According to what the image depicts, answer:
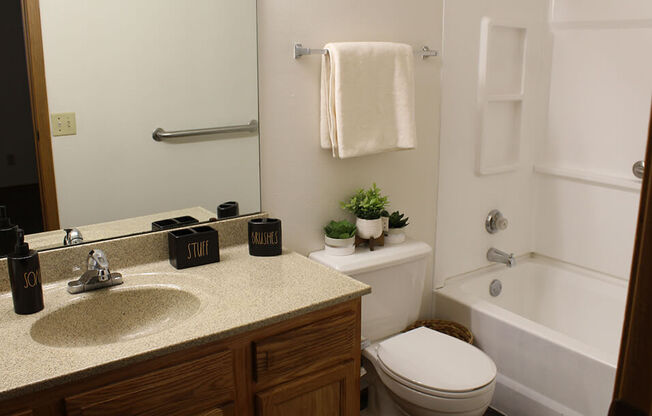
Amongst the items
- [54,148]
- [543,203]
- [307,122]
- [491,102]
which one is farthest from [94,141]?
[543,203]

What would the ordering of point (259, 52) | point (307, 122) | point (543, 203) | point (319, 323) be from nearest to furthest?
point (319, 323) → point (259, 52) → point (307, 122) → point (543, 203)

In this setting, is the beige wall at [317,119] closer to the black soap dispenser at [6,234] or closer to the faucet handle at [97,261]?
the faucet handle at [97,261]

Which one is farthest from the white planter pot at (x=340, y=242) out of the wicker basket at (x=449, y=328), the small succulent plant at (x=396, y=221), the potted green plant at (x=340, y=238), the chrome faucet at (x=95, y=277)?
the chrome faucet at (x=95, y=277)

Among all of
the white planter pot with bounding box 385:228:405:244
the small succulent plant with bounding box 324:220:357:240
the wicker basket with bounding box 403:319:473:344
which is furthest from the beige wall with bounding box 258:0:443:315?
the wicker basket with bounding box 403:319:473:344

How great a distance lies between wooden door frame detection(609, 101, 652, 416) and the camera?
46 cm

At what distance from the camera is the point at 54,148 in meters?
1.57

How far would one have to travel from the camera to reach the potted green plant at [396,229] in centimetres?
225

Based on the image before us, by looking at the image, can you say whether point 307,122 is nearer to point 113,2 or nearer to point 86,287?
point 113,2

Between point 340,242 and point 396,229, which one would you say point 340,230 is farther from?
point 396,229

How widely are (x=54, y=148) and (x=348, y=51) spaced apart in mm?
966

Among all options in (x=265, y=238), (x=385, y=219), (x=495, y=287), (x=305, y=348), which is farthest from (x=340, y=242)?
(x=495, y=287)

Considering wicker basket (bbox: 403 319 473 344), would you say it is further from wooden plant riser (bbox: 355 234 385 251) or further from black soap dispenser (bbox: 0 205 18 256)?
black soap dispenser (bbox: 0 205 18 256)

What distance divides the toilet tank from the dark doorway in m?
0.95

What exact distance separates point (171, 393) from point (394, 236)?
45.9 inches
